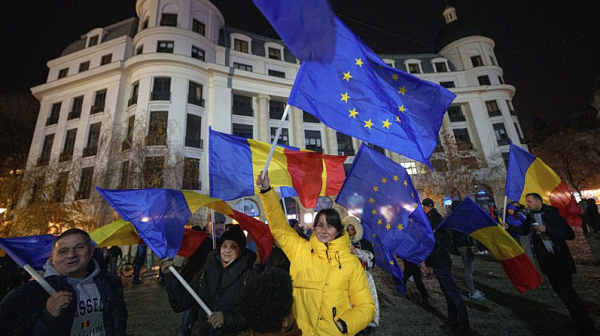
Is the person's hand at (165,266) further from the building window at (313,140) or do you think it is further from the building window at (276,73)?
the building window at (276,73)

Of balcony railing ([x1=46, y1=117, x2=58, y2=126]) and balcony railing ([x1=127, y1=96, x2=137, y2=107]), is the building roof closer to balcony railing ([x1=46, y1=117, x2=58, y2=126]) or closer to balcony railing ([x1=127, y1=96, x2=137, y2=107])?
→ balcony railing ([x1=46, y1=117, x2=58, y2=126])

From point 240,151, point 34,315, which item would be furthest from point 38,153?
point 34,315

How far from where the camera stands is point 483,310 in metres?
5.10

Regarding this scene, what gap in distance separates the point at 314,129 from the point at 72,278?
26840 mm

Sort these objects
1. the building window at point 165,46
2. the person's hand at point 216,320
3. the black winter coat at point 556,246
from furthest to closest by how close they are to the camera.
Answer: the building window at point 165,46 < the black winter coat at point 556,246 < the person's hand at point 216,320

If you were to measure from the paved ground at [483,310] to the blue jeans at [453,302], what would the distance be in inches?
12.0

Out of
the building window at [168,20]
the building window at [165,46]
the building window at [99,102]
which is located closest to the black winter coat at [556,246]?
the building window at [165,46]

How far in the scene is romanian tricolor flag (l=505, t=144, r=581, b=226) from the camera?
5.56 meters

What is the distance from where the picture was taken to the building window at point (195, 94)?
23273 millimetres

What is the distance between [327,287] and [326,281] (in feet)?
0.16

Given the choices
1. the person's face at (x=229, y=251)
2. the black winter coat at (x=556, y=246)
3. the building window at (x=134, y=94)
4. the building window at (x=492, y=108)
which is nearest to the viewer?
the person's face at (x=229, y=251)

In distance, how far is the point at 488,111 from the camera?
32.1 m

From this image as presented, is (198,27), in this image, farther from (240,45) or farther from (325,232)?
(325,232)

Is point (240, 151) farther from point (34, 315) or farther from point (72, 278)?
point (34, 315)
